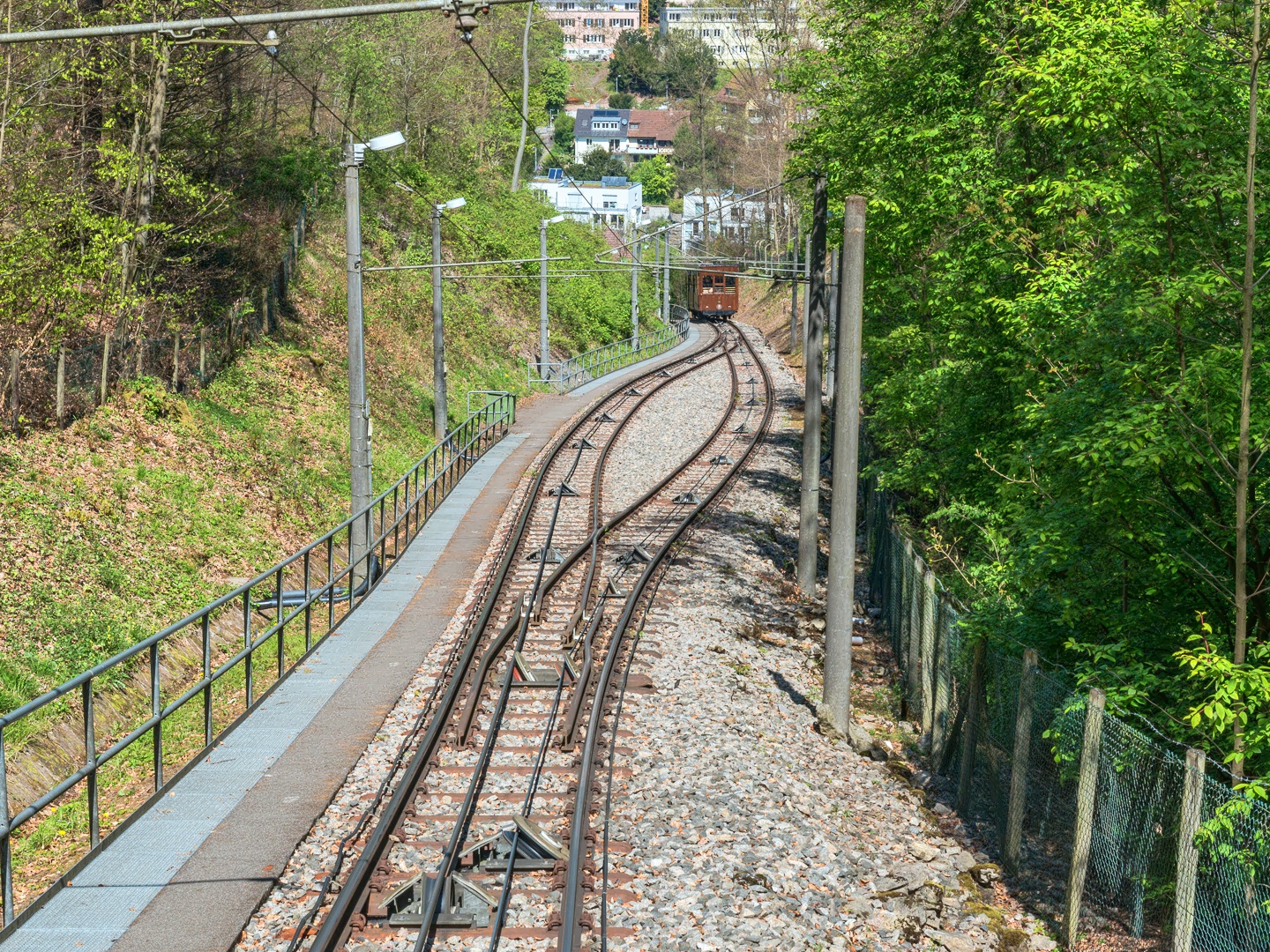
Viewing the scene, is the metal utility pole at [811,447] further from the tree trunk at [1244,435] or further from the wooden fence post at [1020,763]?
the tree trunk at [1244,435]

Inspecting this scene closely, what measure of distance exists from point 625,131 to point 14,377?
132942 mm

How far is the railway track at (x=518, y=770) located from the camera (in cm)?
850

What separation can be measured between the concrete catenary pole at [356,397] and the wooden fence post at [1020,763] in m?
10.6

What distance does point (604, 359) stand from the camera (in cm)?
5141

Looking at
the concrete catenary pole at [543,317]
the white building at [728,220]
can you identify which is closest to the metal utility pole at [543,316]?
the concrete catenary pole at [543,317]

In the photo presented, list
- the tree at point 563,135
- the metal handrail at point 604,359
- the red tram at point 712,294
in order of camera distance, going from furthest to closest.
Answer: the tree at point 563,135, the red tram at point 712,294, the metal handrail at point 604,359

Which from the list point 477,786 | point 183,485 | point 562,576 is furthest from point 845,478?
point 183,485

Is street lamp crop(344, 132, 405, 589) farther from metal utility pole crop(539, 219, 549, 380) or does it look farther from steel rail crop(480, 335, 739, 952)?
metal utility pole crop(539, 219, 549, 380)

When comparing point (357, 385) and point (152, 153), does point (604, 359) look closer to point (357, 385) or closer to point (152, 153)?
point (152, 153)

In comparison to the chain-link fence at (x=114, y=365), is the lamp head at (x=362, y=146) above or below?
above

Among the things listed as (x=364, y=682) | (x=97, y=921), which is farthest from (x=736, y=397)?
(x=97, y=921)

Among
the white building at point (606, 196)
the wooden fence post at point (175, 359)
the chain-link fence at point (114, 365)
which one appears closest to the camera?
the chain-link fence at point (114, 365)

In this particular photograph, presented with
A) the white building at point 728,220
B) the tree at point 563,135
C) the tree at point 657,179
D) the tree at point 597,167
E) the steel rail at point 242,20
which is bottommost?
the steel rail at point 242,20

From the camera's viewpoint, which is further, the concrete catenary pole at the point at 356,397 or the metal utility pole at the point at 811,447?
the metal utility pole at the point at 811,447
